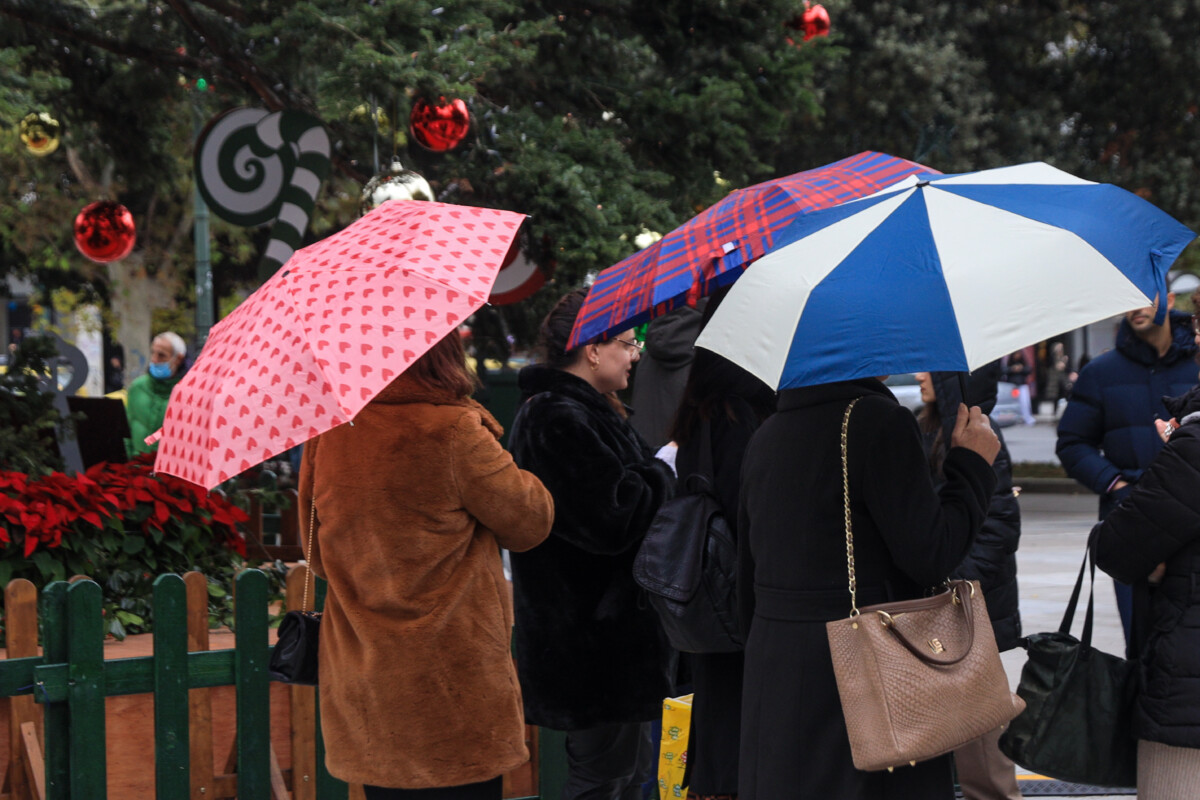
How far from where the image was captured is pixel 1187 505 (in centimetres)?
329

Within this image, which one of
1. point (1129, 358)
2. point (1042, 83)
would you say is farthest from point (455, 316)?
point (1042, 83)

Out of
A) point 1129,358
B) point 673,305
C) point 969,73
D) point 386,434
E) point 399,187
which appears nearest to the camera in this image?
point 386,434

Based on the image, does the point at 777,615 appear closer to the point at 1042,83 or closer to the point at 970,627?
the point at 970,627

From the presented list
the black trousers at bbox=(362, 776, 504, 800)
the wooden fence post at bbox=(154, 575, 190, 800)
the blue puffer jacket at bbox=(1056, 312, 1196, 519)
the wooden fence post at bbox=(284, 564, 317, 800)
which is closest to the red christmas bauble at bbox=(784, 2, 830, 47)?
the blue puffer jacket at bbox=(1056, 312, 1196, 519)

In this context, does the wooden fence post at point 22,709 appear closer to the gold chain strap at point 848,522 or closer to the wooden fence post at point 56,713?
the wooden fence post at point 56,713

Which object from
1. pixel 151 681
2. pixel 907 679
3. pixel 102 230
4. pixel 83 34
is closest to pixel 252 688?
pixel 151 681

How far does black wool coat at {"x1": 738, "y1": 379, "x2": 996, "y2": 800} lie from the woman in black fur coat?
857 millimetres

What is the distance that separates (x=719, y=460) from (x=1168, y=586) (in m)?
1.19

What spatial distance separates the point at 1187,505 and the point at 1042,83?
55.3 feet

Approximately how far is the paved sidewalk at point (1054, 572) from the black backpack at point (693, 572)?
2.79 metres

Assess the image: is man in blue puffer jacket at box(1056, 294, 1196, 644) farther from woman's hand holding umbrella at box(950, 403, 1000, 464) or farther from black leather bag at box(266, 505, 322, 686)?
black leather bag at box(266, 505, 322, 686)

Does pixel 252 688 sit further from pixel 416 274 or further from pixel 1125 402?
pixel 1125 402

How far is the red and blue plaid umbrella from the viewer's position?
12.6 feet

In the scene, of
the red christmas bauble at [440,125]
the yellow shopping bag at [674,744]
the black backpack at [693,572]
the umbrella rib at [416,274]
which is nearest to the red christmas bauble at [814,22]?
the red christmas bauble at [440,125]
